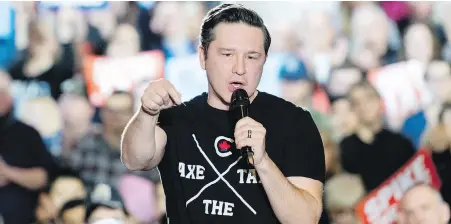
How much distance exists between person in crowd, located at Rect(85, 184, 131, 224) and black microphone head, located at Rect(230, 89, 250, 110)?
6.93 feet

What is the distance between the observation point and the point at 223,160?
6.38 feet

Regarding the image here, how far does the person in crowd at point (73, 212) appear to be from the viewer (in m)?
4.10

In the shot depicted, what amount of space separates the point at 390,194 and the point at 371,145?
0.31m

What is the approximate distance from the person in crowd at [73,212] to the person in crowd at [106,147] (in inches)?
5.2

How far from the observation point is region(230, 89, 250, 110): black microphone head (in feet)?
5.83

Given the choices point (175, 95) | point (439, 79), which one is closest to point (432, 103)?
point (439, 79)

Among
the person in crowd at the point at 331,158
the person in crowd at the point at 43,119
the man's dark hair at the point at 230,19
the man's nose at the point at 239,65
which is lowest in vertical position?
the person in crowd at the point at 331,158

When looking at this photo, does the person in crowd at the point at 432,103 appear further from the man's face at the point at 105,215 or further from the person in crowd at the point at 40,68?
the person in crowd at the point at 40,68

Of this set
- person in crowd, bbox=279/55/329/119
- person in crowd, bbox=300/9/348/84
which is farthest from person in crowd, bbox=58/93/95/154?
person in crowd, bbox=300/9/348/84

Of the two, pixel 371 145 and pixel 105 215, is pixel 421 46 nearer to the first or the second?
pixel 371 145

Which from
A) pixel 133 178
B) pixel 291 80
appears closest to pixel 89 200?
pixel 133 178

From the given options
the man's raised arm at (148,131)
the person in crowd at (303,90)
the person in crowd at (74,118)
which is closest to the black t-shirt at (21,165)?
the person in crowd at (74,118)

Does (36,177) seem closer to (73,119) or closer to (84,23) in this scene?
(73,119)

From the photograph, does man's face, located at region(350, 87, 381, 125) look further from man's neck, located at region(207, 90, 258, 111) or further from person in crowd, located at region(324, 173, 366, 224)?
man's neck, located at region(207, 90, 258, 111)
